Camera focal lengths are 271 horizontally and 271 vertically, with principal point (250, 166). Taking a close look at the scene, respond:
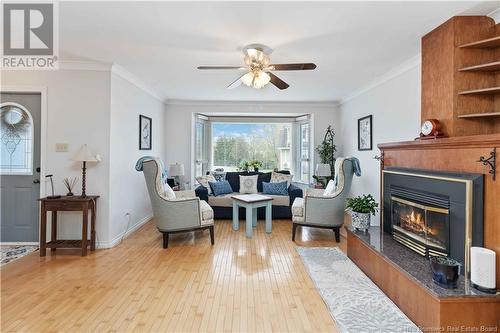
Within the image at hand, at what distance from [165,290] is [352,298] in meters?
1.71

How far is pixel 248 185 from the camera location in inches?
225

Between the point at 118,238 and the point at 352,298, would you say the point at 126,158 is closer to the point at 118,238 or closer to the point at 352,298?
the point at 118,238

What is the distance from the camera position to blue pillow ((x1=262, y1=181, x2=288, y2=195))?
541 cm

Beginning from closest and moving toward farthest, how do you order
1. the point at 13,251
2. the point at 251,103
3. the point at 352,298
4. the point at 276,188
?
the point at 352,298, the point at 13,251, the point at 276,188, the point at 251,103

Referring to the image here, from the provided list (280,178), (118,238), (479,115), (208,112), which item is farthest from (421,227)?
(208,112)

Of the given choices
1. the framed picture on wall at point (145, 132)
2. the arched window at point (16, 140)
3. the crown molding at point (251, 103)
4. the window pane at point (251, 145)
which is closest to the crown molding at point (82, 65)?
the arched window at point (16, 140)

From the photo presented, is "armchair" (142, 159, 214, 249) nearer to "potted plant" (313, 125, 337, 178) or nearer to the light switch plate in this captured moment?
the light switch plate

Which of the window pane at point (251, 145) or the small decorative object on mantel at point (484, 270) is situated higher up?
the window pane at point (251, 145)

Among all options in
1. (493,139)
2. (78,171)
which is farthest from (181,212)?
(493,139)

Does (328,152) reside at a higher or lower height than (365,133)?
lower

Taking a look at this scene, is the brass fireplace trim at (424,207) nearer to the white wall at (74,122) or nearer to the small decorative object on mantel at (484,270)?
the small decorative object on mantel at (484,270)

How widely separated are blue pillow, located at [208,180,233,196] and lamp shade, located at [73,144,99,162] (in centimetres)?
235

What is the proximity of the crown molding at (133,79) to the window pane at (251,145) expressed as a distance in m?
1.94

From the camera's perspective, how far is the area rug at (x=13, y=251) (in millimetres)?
3289
